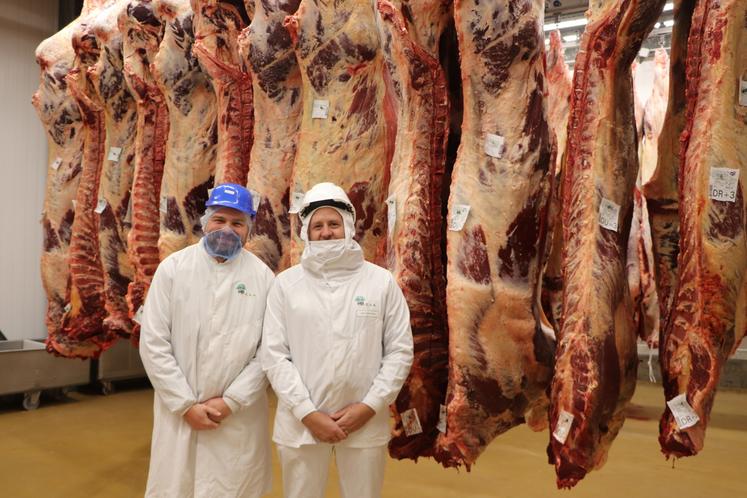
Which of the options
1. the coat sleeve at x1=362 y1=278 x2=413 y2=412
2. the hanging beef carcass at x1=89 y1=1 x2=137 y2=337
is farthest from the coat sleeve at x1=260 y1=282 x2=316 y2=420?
the hanging beef carcass at x1=89 y1=1 x2=137 y2=337

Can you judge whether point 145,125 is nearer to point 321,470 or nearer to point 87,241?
point 87,241

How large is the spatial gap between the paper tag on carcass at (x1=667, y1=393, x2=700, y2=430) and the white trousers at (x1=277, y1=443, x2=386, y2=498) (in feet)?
3.65

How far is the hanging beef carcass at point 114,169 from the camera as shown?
5.23 metres

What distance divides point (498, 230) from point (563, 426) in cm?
78

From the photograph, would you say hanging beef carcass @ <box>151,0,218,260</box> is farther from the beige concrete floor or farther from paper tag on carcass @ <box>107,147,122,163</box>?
the beige concrete floor

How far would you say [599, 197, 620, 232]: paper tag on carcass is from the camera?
8.79ft

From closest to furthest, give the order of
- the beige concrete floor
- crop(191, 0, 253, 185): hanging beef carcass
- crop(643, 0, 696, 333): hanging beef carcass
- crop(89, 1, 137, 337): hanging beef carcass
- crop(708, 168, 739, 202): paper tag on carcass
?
1. crop(708, 168, 739, 202): paper tag on carcass
2. crop(643, 0, 696, 333): hanging beef carcass
3. crop(191, 0, 253, 185): hanging beef carcass
4. the beige concrete floor
5. crop(89, 1, 137, 337): hanging beef carcass

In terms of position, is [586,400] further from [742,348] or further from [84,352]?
[742,348]

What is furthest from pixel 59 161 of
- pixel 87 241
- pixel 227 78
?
pixel 227 78

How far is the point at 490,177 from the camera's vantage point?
2980 mm

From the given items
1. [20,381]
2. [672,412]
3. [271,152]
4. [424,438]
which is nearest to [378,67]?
[271,152]

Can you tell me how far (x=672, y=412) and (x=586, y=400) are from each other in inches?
11.1

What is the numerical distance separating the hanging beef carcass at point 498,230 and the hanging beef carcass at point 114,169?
3049 millimetres

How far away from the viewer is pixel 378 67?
12.0 ft
